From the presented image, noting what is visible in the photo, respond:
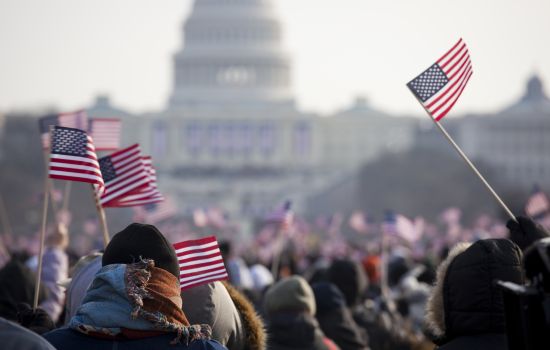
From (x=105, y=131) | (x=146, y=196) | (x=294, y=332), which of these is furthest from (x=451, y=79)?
(x=105, y=131)

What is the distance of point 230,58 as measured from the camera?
161000 mm

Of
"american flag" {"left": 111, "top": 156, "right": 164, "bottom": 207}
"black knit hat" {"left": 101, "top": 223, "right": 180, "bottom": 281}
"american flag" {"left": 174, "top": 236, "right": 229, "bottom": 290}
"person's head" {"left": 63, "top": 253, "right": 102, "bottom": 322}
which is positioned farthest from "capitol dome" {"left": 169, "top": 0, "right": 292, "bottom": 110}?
"black knit hat" {"left": 101, "top": 223, "right": 180, "bottom": 281}

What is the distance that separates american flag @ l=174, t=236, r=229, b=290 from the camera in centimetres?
804

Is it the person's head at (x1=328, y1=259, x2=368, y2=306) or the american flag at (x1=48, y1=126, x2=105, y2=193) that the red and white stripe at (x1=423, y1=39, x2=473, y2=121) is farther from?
the person's head at (x1=328, y1=259, x2=368, y2=306)

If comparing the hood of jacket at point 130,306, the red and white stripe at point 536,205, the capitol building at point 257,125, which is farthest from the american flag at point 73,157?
the capitol building at point 257,125

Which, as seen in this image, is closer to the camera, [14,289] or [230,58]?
[14,289]

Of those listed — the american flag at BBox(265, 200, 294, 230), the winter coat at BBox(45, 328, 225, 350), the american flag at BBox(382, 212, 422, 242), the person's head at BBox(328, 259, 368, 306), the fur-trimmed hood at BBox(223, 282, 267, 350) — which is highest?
the winter coat at BBox(45, 328, 225, 350)

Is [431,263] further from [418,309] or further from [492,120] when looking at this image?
[492,120]

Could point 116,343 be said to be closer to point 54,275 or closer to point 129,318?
point 129,318

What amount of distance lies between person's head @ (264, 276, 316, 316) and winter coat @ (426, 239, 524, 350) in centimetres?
258

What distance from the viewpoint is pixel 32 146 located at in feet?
376

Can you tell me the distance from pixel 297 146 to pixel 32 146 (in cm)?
5464

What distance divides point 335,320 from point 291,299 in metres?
1.51

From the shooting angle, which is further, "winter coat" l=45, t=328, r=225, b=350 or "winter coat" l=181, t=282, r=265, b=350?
"winter coat" l=181, t=282, r=265, b=350
